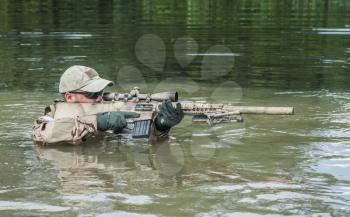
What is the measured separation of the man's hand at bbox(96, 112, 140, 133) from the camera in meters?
8.06

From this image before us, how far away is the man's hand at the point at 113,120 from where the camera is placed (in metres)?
8.06

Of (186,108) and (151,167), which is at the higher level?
(186,108)

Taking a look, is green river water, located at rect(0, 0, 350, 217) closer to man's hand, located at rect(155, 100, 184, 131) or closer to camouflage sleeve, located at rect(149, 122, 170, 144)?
camouflage sleeve, located at rect(149, 122, 170, 144)

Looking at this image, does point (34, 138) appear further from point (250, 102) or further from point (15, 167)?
point (250, 102)

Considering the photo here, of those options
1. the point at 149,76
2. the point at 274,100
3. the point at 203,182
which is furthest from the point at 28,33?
the point at 203,182

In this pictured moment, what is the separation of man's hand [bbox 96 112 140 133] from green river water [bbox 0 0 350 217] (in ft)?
1.09

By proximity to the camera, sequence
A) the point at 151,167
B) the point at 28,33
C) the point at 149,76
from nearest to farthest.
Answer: the point at 151,167, the point at 149,76, the point at 28,33

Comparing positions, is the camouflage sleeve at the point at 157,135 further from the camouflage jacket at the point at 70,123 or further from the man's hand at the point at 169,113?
the man's hand at the point at 169,113

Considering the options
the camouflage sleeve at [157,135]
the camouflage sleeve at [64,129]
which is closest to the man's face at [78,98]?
the camouflage sleeve at [64,129]

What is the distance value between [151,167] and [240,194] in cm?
141

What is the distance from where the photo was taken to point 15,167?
7.77 m

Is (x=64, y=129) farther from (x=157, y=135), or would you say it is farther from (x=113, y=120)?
(x=157, y=135)

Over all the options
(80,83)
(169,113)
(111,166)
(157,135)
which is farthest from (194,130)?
(111,166)

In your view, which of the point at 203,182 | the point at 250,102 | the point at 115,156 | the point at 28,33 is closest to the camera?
the point at 203,182
